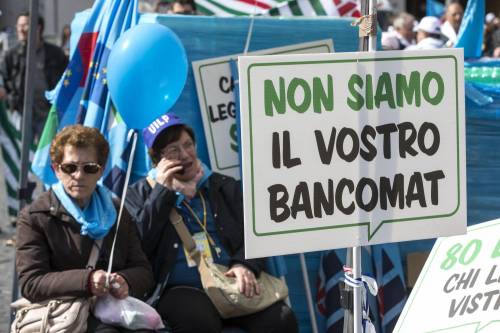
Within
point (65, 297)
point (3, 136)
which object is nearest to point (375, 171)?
point (65, 297)

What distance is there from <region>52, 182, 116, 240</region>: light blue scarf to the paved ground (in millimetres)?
1431

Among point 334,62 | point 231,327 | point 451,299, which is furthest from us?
point 231,327

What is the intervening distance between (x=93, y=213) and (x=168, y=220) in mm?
466

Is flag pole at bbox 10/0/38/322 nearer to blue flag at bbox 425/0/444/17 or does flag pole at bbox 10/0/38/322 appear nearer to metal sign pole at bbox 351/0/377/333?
metal sign pole at bbox 351/0/377/333

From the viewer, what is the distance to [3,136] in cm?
878

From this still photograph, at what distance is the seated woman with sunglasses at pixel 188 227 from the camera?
4.55 meters

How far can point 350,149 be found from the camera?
10.0 feet

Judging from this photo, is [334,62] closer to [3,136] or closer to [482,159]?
[482,159]

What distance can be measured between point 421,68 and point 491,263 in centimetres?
81

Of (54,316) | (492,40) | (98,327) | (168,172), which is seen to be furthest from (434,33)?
(54,316)

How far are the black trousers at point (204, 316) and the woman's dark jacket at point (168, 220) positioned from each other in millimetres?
141

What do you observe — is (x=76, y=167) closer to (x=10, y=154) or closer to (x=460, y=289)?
(x=460, y=289)

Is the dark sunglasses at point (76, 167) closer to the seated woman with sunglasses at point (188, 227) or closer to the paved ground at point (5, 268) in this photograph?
the seated woman with sunglasses at point (188, 227)

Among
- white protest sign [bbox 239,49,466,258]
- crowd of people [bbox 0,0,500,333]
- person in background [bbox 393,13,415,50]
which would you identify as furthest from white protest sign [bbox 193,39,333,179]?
person in background [bbox 393,13,415,50]
